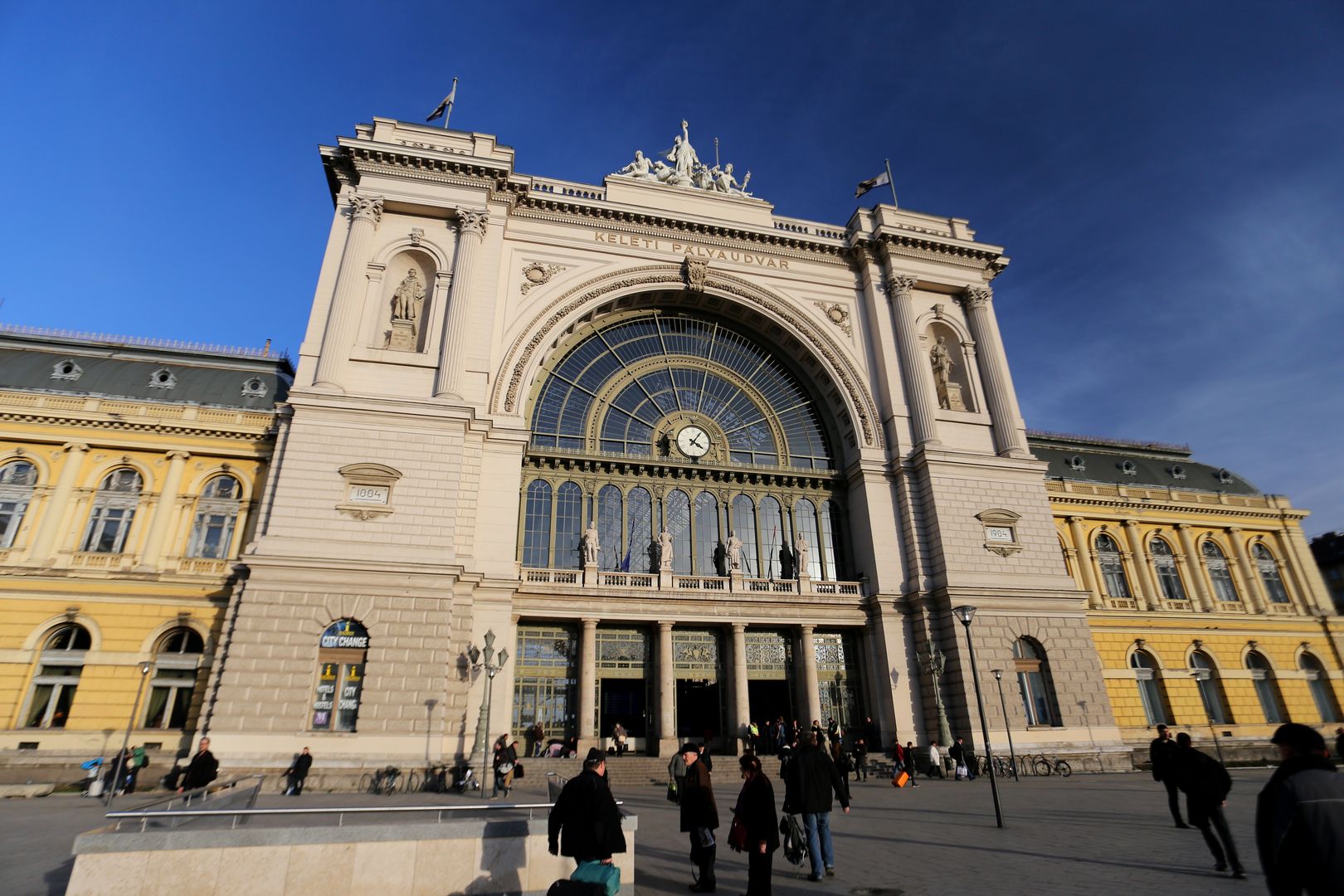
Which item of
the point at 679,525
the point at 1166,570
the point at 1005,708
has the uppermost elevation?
the point at 679,525

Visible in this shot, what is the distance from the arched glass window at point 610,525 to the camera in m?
32.3

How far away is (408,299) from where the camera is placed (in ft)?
104

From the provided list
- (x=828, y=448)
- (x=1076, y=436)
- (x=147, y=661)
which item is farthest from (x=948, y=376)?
(x=147, y=661)

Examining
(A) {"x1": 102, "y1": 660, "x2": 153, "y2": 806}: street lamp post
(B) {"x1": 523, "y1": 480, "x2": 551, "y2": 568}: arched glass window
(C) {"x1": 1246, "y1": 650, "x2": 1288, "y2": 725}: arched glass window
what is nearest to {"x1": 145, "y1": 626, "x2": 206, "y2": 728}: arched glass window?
(A) {"x1": 102, "y1": 660, "x2": 153, "y2": 806}: street lamp post

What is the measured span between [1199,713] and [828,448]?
26.0 metres

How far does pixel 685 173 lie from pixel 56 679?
37331 mm

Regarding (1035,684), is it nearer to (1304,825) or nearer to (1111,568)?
(1111,568)

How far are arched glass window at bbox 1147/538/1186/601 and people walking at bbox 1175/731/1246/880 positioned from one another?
38.7 metres

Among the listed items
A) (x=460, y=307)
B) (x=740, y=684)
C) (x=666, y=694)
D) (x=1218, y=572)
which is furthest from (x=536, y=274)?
(x=1218, y=572)

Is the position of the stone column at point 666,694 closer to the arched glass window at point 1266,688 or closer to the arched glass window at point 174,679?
the arched glass window at point 174,679

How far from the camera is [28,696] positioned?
27.2 metres

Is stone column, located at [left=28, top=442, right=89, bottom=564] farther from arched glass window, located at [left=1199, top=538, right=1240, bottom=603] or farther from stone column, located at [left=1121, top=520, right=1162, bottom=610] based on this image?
arched glass window, located at [left=1199, top=538, right=1240, bottom=603]

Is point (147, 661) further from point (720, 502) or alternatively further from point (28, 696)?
point (720, 502)

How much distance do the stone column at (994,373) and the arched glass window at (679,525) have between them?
1649cm
